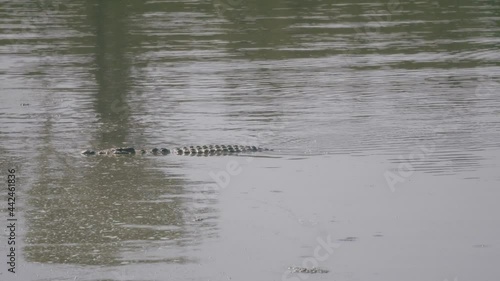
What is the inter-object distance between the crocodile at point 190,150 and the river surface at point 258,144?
0.42 feet

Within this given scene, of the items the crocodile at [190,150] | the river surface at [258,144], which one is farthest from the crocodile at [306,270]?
the crocodile at [190,150]

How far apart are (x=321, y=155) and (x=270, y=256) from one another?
367cm

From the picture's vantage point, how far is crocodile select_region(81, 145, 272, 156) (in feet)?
42.9

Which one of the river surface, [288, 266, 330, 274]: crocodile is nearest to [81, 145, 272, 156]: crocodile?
the river surface

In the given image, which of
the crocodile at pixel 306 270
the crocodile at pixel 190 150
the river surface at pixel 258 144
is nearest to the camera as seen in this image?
the crocodile at pixel 306 270

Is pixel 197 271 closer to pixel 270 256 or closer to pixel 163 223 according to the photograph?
pixel 270 256

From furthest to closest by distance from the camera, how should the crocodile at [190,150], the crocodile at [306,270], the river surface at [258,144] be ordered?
the crocodile at [190,150], the river surface at [258,144], the crocodile at [306,270]

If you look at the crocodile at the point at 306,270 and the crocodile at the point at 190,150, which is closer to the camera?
the crocodile at the point at 306,270

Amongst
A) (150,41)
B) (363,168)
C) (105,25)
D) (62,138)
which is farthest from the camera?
(105,25)

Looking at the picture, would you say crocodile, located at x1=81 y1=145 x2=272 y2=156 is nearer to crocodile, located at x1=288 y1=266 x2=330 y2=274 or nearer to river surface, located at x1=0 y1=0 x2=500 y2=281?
river surface, located at x1=0 y1=0 x2=500 y2=281

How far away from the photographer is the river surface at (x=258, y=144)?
9.39 m

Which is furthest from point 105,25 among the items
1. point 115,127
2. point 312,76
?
point 115,127

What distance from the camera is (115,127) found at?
1496 centimetres

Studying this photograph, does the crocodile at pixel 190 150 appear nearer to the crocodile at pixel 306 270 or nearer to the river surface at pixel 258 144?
the river surface at pixel 258 144
